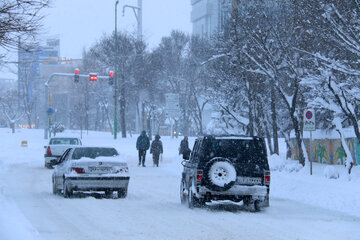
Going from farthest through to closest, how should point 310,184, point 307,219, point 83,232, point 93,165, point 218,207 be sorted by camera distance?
point 310,184 < point 93,165 < point 218,207 < point 307,219 < point 83,232

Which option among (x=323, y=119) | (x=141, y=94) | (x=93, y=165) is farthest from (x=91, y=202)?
(x=141, y=94)

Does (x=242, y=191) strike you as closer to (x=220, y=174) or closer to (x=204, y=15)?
(x=220, y=174)

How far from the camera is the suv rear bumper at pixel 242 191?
1406 centimetres

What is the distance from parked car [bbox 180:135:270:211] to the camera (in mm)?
13981

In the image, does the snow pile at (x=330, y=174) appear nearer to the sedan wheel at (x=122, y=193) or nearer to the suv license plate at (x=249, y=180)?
the suv license plate at (x=249, y=180)

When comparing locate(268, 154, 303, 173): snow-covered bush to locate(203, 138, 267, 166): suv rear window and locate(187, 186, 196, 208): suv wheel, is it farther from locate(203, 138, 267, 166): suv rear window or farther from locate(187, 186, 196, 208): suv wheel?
locate(187, 186, 196, 208): suv wheel

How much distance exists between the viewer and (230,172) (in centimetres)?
1386

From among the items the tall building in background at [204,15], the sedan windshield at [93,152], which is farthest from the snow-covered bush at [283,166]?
the tall building in background at [204,15]

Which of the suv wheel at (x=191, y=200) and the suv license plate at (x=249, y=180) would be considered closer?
the suv license plate at (x=249, y=180)

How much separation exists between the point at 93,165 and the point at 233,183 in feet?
14.5

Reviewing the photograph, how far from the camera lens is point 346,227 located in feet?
38.5

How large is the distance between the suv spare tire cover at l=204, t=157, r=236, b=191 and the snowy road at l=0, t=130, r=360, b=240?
1.95ft

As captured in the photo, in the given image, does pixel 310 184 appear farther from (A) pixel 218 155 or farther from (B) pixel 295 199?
(A) pixel 218 155

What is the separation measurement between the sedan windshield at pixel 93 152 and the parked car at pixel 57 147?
13.6 metres
